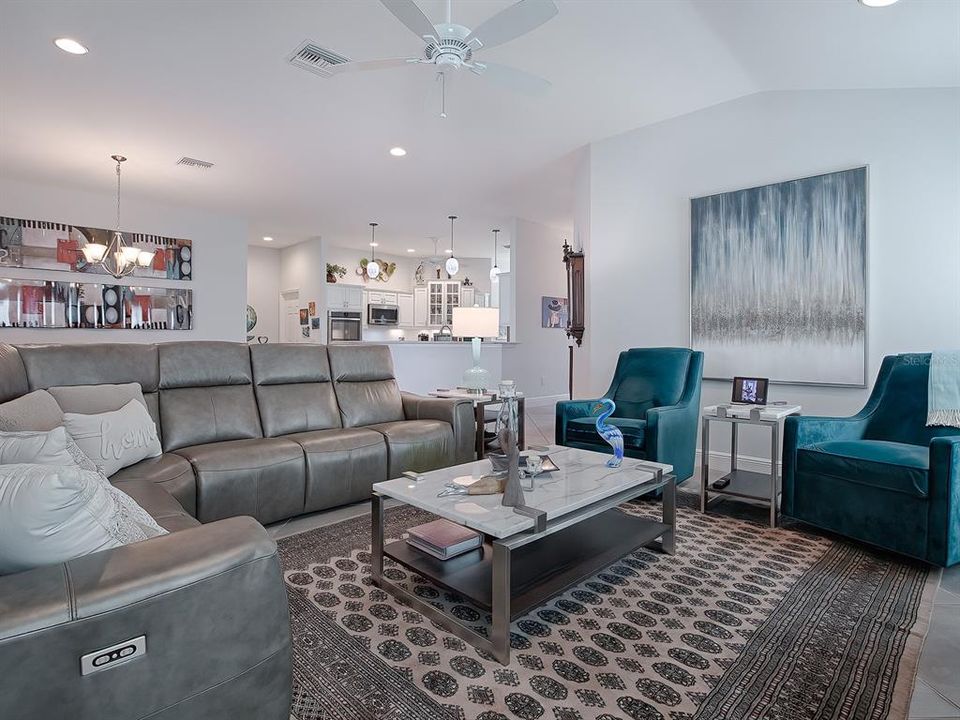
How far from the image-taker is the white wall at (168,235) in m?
5.78

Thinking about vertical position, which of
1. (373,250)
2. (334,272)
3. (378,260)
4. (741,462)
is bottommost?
(741,462)

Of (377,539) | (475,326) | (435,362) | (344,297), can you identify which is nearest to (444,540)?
(377,539)

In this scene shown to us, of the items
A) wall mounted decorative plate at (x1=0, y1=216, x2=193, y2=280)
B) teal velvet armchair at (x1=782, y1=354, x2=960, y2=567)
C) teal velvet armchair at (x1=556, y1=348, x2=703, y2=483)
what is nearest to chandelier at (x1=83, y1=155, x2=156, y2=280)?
wall mounted decorative plate at (x1=0, y1=216, x2=193, y2=280)

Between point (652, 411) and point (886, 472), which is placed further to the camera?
point (652, 411)

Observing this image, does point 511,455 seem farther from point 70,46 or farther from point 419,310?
point 419,310

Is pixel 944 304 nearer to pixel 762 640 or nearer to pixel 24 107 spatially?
pixel 762 640

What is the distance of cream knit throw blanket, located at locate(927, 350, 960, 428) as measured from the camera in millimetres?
2604

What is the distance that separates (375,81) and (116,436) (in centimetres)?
276

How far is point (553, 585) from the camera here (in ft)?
5.82

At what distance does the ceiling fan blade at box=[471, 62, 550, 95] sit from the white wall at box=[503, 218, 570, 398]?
452 cm

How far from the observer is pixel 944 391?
2.65 meters

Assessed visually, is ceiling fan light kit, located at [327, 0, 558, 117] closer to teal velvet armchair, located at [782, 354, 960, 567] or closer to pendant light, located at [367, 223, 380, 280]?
teal velvet armchair, located at [782, 354, 960, 567]

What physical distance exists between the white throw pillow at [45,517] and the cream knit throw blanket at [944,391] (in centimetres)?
352

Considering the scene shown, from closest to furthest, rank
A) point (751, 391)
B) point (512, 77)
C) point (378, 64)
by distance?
point (378, 64) < point (512, 77) < point (751, 391)
